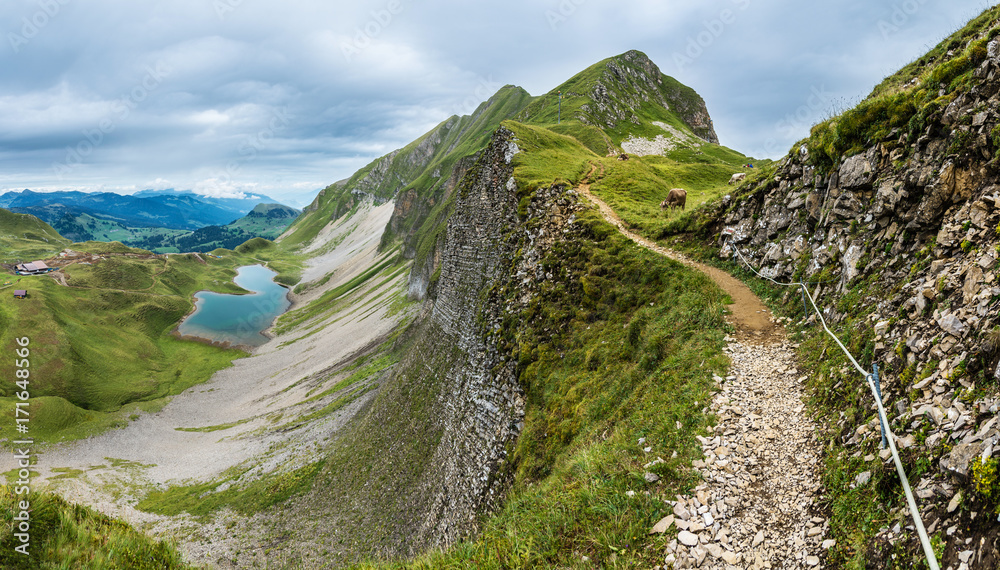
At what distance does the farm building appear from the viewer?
15250 centimetres

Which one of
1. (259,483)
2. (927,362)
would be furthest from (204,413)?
(927,362)

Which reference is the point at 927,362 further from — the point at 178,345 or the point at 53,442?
the point at 178,345

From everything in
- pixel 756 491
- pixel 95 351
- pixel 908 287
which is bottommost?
pixel 95 351

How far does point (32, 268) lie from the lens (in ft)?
508

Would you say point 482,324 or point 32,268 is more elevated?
point 482,324

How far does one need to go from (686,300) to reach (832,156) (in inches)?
326

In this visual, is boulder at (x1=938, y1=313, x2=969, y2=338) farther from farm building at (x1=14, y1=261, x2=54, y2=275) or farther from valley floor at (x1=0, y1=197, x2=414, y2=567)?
farm building at (x1=14, y1=261, x2=54, y2=275)

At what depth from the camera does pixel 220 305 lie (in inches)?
6949

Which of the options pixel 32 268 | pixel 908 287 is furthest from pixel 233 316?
pixel 908 287

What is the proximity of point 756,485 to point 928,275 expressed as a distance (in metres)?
6.95

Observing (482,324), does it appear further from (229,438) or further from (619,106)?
(619,106)

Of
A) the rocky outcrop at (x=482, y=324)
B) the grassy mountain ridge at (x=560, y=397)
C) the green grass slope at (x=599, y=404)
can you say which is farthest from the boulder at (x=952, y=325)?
the rocky outcrop at (x=482, y=324)

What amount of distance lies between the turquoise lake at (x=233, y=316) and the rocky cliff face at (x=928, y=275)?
15542cm

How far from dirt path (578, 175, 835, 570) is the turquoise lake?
154m
